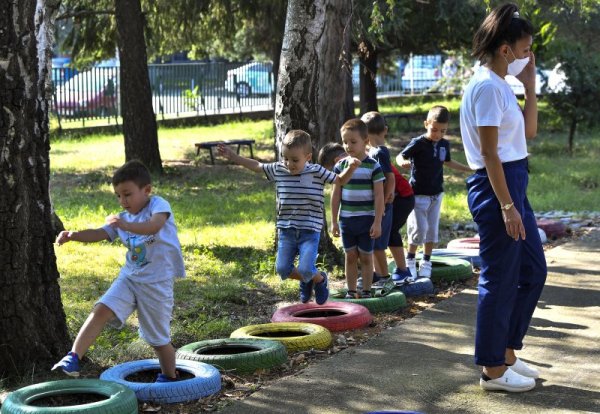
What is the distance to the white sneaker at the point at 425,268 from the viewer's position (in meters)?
8.61

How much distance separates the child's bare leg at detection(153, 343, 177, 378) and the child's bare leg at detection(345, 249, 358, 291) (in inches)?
98.5

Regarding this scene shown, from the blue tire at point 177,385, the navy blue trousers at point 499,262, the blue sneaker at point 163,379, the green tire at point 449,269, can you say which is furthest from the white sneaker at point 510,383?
the green tire at point 449,269

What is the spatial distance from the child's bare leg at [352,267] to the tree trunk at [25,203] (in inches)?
104

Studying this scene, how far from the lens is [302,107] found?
9.18 meters

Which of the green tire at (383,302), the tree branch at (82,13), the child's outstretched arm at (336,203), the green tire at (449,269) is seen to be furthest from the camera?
the tree branch at (82,13)

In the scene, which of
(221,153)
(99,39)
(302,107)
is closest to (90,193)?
(99,39)

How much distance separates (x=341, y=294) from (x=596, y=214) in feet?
20.9

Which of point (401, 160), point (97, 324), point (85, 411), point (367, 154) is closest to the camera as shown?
point (85, 411)

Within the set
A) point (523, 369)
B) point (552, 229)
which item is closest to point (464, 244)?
point (552, 229)

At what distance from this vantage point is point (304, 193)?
7211 millimetres

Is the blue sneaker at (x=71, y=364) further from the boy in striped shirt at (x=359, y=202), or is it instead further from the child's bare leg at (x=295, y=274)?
the boy in striped shirt at (x=359, y=202)

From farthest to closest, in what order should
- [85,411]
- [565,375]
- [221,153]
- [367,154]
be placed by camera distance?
[367,154] < [221,153] < [565,375] < [85,411]

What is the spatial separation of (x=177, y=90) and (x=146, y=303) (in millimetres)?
26576

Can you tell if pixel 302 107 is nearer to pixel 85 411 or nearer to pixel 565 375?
pixel 565 375
